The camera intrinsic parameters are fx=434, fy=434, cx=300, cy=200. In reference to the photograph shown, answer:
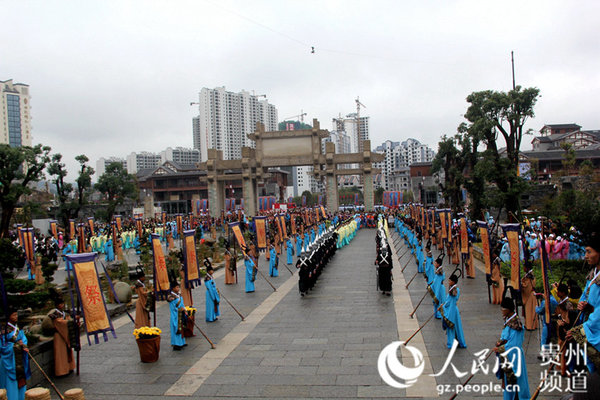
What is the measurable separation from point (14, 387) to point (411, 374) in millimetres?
5636

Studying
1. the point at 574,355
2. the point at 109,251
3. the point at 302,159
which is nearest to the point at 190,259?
the point at 574,355

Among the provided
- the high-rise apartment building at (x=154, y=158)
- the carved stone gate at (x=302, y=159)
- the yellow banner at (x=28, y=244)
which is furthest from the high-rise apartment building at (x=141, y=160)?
the yellow banner at (x=28, y=244)

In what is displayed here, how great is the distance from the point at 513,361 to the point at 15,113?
317 feet

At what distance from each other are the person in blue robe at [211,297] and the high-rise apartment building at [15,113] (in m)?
85.2

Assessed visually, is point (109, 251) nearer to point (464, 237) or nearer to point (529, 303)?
point (464, 237)

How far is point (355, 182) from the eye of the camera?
123 metres

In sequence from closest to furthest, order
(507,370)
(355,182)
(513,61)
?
(507,370), (513,61), (355,182)

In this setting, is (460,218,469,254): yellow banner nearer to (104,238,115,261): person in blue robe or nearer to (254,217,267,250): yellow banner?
(254,217,267,250): yellow banner

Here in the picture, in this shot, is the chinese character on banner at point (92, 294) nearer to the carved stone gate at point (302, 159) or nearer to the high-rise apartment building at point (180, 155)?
the carved stone gate at point (302, 159)

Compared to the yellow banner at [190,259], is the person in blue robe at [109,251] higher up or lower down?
lower down

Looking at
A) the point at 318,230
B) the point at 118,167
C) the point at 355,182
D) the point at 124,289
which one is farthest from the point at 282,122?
the point at 124,289

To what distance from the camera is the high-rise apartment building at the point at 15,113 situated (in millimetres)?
79250

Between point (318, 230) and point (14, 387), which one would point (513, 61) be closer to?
point (318, 230)

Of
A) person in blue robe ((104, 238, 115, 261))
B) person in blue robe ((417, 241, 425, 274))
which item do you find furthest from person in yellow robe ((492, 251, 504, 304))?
person in blue robe ((104, 238, 115, 261))
